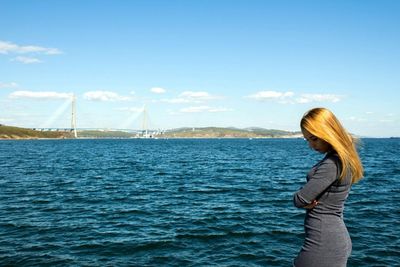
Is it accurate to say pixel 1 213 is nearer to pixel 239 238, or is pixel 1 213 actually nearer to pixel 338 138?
pixel 239 238

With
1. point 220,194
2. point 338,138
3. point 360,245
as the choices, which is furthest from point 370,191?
point 338,138

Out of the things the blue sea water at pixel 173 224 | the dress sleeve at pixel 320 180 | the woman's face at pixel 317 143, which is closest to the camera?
the dress sleeve at pixel 320 180

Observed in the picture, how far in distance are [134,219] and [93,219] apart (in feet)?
7.18

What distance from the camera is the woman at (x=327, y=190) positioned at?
12.7ft

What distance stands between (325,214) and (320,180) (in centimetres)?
41

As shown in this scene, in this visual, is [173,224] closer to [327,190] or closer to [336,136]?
[327,190]

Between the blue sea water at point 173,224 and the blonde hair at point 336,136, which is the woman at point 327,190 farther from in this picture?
the blue sea water at point 173,224

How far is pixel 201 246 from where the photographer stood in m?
15.4

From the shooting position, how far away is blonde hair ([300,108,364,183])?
12.7 feet

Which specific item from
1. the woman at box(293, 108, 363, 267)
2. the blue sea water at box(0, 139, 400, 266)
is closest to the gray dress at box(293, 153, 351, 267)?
the woman at box(293, 108, 363, 267)

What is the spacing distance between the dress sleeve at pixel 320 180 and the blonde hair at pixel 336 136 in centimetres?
10

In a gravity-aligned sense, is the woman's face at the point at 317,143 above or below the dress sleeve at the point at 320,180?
above

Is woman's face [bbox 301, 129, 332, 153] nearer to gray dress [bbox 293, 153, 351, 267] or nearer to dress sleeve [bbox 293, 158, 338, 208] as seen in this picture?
gray dress [bbox 293, 153, 351, 267]

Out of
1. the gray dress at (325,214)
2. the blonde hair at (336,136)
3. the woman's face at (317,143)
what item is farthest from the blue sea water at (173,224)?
the blonde hair at (336,136)
